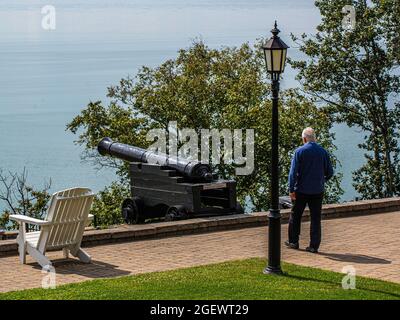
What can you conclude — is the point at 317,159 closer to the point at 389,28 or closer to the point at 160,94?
the point at 389,28

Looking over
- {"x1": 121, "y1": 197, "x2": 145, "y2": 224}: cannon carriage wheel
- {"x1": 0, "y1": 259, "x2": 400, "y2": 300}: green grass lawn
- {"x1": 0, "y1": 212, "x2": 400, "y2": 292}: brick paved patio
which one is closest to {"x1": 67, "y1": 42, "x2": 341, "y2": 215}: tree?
{"x1": 121, "y1": 197, "x2": 145, "y2": 224}: cannon carriage wheel

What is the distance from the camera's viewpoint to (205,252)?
12211mm

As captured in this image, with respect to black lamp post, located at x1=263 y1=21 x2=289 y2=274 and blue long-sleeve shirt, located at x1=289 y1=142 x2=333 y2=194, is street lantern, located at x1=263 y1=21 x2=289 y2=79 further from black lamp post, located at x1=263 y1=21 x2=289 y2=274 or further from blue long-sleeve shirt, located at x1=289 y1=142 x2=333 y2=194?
blue long-sleeve shirt, located at x1=289 y1=142 x2=333 y2=194

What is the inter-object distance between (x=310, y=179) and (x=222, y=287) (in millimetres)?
3161

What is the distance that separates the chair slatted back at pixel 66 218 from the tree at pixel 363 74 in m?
19.7

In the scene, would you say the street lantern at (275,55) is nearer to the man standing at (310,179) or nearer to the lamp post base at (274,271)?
the man standing at (310,179)

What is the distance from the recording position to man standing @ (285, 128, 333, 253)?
39.6 ft

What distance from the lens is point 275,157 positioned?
10.6 m

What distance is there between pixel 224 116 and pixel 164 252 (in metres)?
19.6

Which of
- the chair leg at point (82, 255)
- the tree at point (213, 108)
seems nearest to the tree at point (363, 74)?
the tree at point (213, 108)

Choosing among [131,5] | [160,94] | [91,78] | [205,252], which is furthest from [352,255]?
[131,5]


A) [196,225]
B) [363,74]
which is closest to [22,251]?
[196,225]

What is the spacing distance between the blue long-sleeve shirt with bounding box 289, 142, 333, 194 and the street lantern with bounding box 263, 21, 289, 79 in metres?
1.75

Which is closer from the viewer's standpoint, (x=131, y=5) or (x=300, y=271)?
(x=300, y=271)
